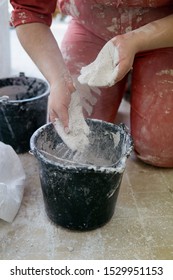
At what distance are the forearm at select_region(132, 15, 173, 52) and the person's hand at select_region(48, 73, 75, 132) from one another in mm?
275

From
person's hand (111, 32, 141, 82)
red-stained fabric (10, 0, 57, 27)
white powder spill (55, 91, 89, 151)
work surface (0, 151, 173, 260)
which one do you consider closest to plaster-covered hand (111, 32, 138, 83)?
person's hand (111, 32, 141, 82)

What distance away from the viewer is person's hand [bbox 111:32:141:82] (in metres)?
1.30

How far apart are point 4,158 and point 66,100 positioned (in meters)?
0.31

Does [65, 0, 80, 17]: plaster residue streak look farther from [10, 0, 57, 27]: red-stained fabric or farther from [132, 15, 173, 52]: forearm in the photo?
[132, 15, 173, 52]: forearm

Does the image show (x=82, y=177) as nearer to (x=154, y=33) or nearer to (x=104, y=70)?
(x=104, y=70)

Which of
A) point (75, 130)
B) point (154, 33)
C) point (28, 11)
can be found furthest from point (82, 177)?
point (28, 11)

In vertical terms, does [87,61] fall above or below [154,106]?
above

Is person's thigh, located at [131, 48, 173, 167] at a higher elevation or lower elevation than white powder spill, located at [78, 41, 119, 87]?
lower

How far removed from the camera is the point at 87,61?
5.96 ft

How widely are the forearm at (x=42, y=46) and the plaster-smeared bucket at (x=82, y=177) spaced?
0.73 ft

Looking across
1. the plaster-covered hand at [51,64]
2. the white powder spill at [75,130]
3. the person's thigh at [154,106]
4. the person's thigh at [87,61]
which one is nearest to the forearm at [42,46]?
the plaster-covered hand at [51,64]

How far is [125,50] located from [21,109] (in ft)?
1.99

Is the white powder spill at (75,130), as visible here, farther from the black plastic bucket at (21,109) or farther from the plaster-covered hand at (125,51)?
the black plastic bucket at (21,109)
